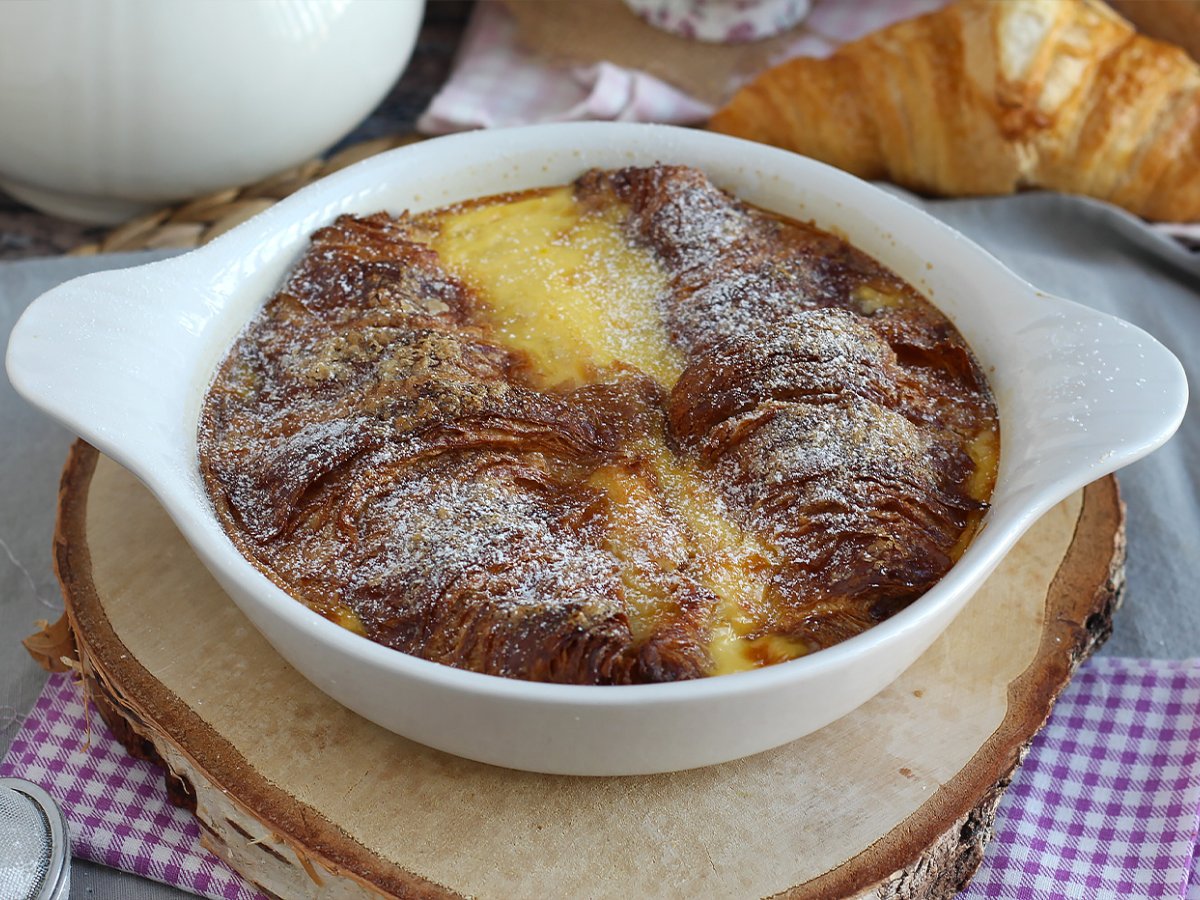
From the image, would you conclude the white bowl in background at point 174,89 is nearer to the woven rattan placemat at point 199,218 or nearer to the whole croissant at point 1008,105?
the woven rattan placemat at point 199,218

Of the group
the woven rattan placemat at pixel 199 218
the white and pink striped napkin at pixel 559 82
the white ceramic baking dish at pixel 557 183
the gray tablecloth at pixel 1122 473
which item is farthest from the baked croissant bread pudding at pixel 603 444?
the white and pink striped napkin at pixel 559 82

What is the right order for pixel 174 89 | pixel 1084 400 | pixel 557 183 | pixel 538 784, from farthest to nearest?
pixel 174 89
pixel 557 183
pixel 1084 400
pixel 538 784

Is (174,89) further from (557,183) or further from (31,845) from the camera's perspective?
(31,845)

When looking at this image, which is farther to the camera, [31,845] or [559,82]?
[559,82]

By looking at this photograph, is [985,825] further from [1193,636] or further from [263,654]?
[263,654]

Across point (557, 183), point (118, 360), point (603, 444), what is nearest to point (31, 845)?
point (118, 360)

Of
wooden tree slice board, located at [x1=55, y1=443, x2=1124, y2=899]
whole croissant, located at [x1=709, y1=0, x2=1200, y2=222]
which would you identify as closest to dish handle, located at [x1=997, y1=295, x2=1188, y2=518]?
wooden tree slice board, located at [x1=55, y1=443, x2=1124, y2=899]
